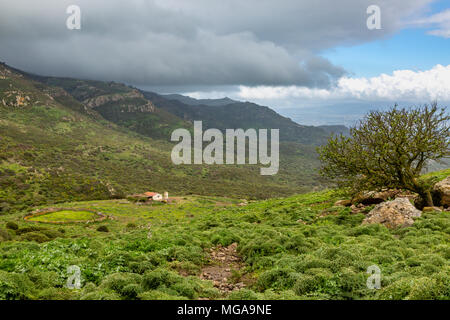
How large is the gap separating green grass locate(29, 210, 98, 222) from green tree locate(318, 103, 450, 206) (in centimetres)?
4984

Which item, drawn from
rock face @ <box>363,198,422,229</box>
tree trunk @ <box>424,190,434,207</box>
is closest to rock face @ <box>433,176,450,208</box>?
tree trunk @ <box>424,190,434,207</box>

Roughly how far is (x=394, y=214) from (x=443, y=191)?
714 centimetres

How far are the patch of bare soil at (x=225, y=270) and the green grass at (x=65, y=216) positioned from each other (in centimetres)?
4570

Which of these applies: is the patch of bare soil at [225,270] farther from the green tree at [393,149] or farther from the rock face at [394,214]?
the green tree at [393,149]

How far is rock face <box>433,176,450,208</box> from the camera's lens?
21734 millimetres

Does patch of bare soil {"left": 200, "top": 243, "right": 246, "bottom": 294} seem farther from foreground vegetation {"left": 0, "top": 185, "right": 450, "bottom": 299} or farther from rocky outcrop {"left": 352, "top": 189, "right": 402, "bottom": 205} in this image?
rocky outcrop {"left": 352, "top": 189, "right": 402, "bottom": 205}

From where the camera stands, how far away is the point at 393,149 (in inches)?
821

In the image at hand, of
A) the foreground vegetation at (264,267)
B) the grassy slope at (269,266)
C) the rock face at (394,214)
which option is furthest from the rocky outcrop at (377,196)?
the grassy slope at (269,266)

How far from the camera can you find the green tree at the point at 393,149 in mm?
20656

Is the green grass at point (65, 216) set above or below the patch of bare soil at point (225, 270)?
below

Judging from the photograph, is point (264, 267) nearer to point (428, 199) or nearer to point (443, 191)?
point (428, 199)

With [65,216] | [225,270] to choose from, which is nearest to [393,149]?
[225,270]

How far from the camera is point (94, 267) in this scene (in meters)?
11.9

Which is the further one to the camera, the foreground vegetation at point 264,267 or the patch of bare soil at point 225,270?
the patch of bare soil at point 225,270
